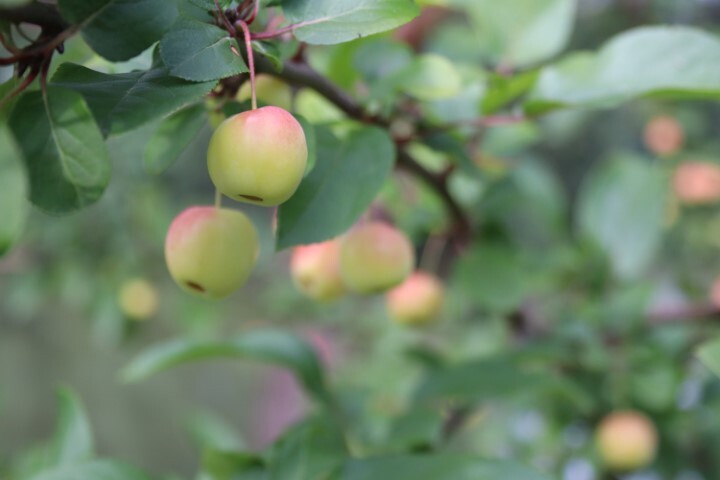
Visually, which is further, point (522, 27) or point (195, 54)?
point (522, 27)

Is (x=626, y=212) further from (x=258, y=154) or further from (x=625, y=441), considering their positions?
(x=258, y=154)

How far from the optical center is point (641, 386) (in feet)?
2.17

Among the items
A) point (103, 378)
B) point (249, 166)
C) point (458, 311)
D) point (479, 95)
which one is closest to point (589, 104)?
point (479, 95)

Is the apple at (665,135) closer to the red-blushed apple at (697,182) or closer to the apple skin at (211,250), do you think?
the red-blushed apple at (697,182)

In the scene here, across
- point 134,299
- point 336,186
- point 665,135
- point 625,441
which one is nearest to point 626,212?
point 625,441

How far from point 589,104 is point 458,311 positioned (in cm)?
56

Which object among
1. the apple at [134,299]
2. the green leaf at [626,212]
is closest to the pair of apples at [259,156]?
the green leaf at [626,212]

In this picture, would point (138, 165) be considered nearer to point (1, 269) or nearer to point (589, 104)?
point (1, 269)

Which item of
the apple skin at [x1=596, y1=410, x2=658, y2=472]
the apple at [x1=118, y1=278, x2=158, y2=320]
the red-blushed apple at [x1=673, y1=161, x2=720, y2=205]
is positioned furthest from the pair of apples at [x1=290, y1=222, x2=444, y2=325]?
the apple at [x1=118, y1=278, x2=158, y2=320]

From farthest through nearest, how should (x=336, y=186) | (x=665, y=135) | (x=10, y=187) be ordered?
(x=665, y=135) < (x=336, y=186) < (x=10, y=187)

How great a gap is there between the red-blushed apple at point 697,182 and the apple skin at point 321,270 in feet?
2.63

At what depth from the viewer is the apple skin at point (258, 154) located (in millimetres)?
259

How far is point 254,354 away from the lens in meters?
0.50

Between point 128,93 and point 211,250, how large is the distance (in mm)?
91
